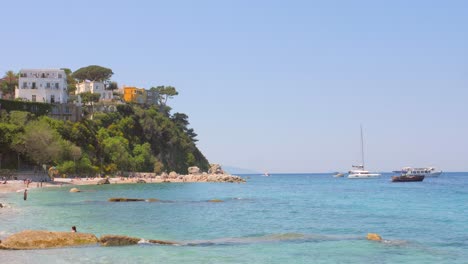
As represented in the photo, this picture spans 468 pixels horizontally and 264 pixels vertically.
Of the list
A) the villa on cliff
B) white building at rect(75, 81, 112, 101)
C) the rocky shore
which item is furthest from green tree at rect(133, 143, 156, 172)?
white building at rect(75, 81, 112, 101)

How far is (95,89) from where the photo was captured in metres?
162

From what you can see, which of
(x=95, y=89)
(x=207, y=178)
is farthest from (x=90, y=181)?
(x=95, y=89)

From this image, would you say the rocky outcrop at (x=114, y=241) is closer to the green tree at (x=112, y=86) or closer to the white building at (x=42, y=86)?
the white building at (x=42, y=86)

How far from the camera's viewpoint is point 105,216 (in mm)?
44219

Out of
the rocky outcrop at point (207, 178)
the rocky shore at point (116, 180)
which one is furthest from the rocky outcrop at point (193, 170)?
the rocky outcrop at point (207, 178)

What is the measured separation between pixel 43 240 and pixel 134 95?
15148 cm

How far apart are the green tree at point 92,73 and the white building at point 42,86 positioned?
39549 millimetres

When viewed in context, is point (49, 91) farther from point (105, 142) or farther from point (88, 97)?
point (105, 142)

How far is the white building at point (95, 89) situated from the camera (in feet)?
529

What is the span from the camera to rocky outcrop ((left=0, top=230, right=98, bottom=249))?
85.0ft

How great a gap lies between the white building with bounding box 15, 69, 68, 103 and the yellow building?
130 feet

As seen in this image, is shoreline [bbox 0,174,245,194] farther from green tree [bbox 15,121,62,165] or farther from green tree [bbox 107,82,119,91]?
green tree [bbox 107,82,119,91]

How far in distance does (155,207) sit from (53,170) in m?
55.8

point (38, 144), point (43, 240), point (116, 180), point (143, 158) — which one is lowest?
point (43, 240)
